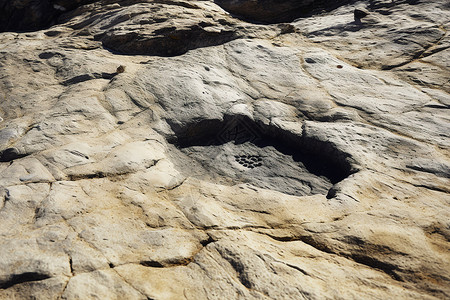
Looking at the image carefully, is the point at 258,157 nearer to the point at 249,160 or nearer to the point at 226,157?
the point at 249,160

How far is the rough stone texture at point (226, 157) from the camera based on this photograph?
8.62 feet

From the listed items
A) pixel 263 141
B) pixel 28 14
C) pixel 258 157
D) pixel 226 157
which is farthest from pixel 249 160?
pixel 28 14

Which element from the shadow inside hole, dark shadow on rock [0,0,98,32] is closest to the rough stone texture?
the shadow inside hole

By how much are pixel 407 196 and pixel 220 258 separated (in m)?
2.01

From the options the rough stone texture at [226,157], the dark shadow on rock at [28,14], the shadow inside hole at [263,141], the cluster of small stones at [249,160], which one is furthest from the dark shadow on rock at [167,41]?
the cluster of small stones at [249,160]

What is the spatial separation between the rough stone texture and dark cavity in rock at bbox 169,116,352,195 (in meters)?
0.02

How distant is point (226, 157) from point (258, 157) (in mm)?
402

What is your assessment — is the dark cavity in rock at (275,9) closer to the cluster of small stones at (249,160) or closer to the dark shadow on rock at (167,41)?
the dark shadow on rock at (167,41)

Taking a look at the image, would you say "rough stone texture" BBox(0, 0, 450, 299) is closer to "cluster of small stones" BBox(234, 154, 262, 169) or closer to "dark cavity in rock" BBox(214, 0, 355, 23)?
"cluster of small stones" BBox(234, 154, 262, 169)

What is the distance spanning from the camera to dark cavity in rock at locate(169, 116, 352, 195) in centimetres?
411

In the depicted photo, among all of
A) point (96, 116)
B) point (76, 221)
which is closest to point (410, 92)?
point (96, 116)

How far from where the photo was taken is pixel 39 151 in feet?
12.8

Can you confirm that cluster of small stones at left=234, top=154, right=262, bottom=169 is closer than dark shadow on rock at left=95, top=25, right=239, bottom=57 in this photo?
Yes

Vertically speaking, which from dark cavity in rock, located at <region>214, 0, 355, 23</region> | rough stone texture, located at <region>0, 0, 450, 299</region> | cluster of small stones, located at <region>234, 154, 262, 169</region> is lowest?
cluster of small stones, located at <region>234, 154, 262, 169</region>
